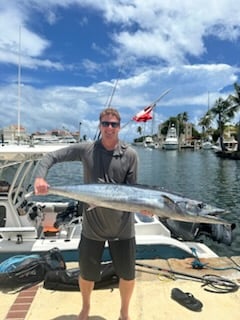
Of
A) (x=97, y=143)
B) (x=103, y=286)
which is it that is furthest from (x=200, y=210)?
(x=103, y=286)

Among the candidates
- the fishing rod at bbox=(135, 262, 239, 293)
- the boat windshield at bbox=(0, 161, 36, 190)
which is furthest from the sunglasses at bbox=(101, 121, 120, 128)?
the boat windshield at bbox=(0, 161, 36, 190)

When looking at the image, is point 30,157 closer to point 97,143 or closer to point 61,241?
point 61,241

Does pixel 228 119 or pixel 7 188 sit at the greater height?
pixel 228 119

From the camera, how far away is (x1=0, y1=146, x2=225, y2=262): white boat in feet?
21.5

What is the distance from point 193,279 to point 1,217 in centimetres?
370

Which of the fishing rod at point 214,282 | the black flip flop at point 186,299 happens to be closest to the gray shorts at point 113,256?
the black flip flop at point 186,299

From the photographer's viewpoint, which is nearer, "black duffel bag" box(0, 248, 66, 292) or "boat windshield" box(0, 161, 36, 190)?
"black duffel bag" box(0, 248, 66, 292)

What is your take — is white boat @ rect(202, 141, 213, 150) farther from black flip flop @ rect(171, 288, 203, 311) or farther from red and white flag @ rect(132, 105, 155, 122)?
black flip flop @ rect(171, 288, 203, 311)

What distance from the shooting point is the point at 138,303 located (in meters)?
4.22

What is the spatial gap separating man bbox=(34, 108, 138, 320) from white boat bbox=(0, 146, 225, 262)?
3.14 metres

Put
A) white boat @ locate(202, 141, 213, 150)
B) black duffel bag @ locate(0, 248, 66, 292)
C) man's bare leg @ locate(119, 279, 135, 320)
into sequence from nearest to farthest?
man's bare leg @ locate(119, 279, 135, 320)
black duffel bag @ locate(0, 248, 66, 292)
white boat @ locate(202, 141, 213, 150)

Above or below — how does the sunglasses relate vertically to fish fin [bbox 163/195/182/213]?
above

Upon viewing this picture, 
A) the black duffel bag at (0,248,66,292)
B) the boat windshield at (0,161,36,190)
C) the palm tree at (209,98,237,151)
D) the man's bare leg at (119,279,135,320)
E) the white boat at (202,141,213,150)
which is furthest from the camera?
the white boat at (202,141,213,150)

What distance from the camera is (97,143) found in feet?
11.3
